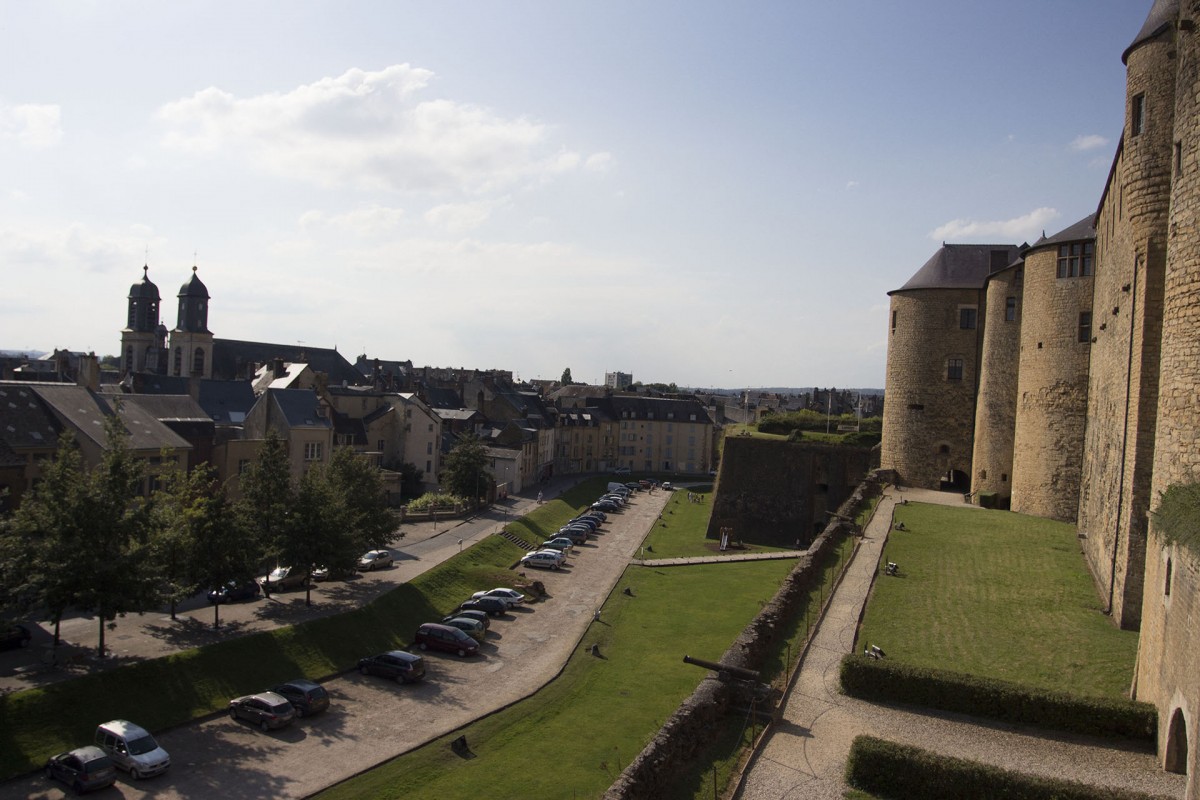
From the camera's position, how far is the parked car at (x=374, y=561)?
31875mm

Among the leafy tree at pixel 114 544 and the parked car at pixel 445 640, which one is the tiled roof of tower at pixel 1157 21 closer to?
the parked car at pixel 445 640

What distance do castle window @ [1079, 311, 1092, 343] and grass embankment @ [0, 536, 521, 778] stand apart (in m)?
23.5

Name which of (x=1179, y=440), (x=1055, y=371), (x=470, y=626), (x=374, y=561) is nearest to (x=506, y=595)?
(x=470, y=626)

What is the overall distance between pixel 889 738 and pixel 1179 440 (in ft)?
20.9

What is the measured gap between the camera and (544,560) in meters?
36.2

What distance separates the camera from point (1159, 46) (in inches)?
678

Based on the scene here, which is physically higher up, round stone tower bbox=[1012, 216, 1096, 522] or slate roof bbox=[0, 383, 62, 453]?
round stone tower bbox=[1012, 216, 1096, 522]

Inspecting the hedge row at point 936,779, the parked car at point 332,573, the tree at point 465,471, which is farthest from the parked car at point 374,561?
the hedge row at point 936,779

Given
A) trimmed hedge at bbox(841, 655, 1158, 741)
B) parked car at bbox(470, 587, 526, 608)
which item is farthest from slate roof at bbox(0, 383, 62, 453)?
trimmed hedge at bbox(841, 655, 1158, 741)

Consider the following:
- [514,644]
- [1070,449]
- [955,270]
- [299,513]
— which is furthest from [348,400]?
[1070,449]

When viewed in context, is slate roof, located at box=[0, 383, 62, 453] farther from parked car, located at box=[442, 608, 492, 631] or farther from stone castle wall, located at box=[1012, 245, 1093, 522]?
stone castle wall, located at box=[1012, 245, 1093, 522]

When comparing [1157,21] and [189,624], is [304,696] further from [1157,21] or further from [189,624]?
[1157,21]

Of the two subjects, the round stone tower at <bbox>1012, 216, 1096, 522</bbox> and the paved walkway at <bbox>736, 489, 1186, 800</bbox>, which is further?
the round stone tower at <bbox>1012, 216, 1096, 522</bbox>

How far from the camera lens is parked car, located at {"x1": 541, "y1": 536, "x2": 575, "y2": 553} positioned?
38.7 m
